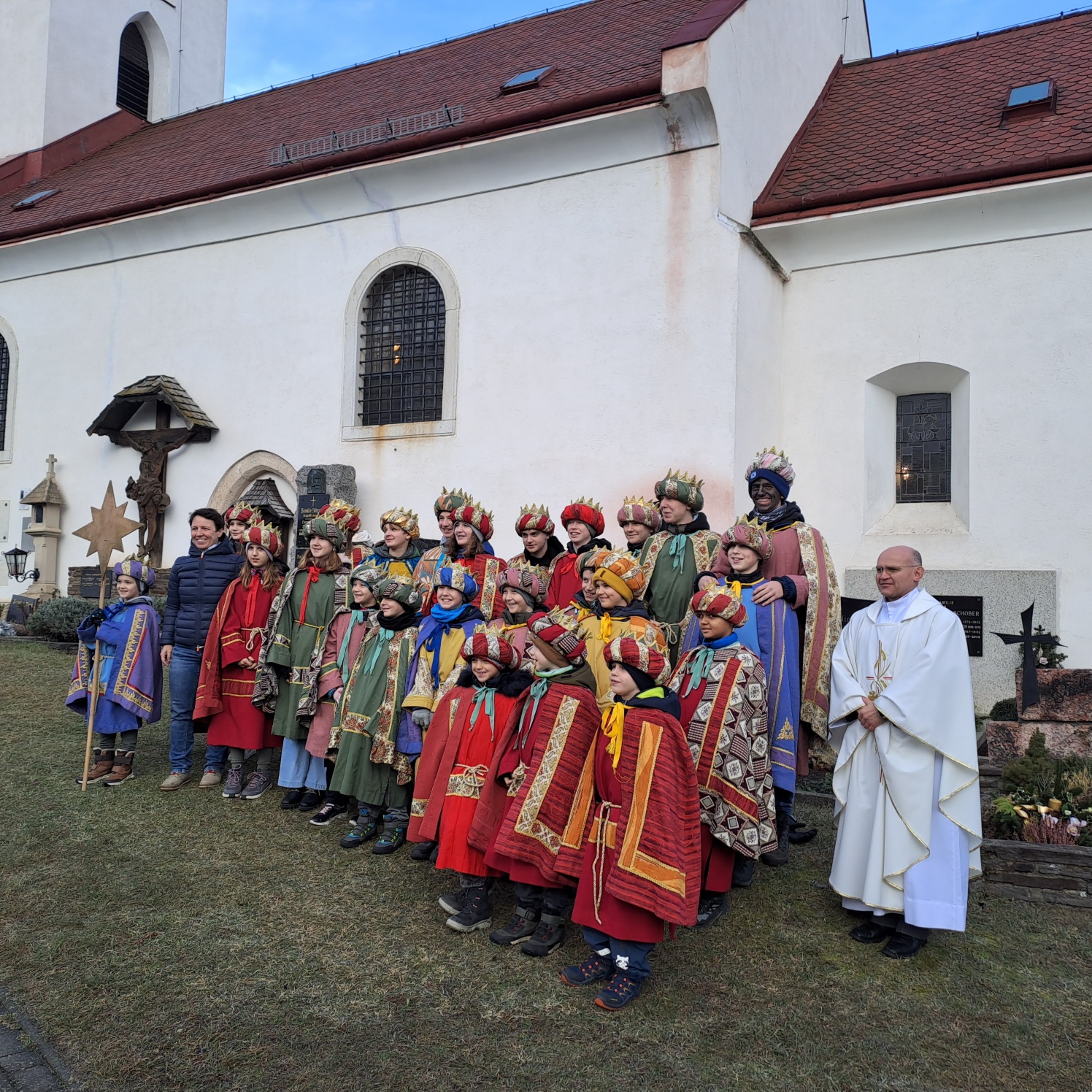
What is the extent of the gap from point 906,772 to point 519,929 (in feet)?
6.02

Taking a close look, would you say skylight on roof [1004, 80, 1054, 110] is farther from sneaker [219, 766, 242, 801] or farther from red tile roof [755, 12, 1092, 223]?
sneaker [219, 766, 242, 801]

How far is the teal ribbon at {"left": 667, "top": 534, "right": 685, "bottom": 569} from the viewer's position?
5.56 metres

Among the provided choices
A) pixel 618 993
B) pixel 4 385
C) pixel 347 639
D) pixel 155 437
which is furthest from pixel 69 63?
pixel 618 993

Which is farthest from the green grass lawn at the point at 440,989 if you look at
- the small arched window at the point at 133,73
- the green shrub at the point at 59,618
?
the small arched window at the point at 133,73

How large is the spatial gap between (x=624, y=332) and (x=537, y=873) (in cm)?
692

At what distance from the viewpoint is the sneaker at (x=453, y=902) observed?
4.39 meters

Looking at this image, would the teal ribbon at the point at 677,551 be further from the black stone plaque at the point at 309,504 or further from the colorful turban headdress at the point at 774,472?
the black stone plaque at the point at 309,504

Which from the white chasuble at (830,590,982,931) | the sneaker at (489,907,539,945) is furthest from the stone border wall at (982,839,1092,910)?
the sneaker at (489,907,539,945)

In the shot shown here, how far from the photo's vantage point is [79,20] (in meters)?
18.2

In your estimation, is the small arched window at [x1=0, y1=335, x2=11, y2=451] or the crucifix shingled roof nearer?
the crucifix shingled roof

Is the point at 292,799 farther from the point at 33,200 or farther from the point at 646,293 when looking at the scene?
the point at 33,200

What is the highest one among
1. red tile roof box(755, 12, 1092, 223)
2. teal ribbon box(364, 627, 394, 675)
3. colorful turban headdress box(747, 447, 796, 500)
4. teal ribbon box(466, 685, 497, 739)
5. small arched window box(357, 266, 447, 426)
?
red tile roof box(755, 12, 1092, 223)

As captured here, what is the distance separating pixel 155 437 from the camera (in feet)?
43.7

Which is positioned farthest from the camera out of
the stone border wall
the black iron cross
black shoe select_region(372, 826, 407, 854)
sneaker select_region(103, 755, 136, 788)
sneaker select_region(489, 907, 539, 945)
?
sneaker select_region(103, 755, 136, 788)
